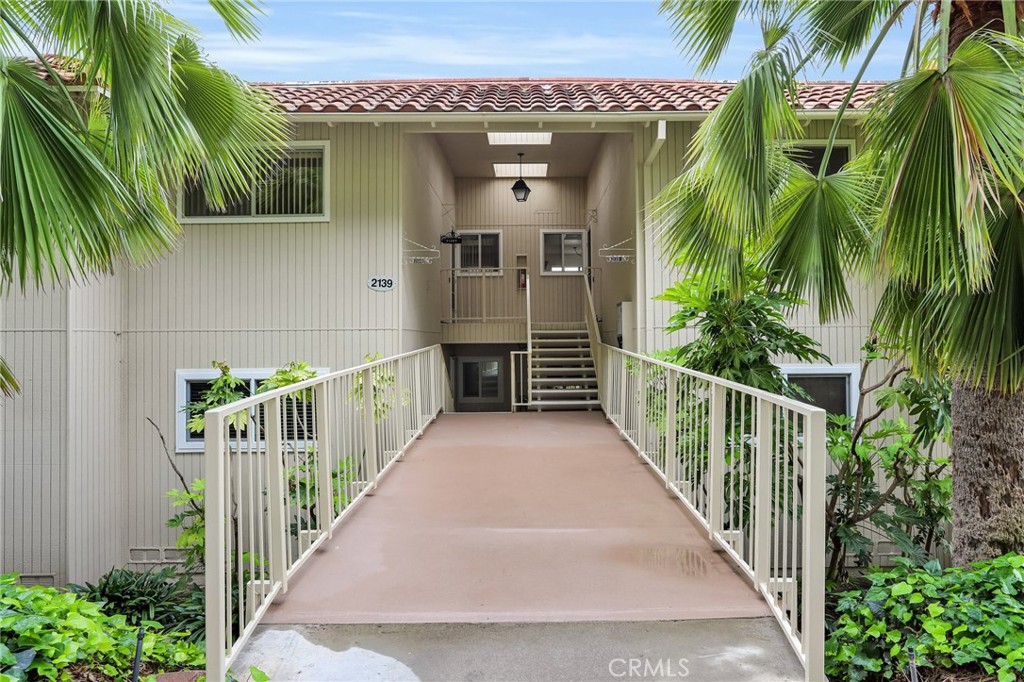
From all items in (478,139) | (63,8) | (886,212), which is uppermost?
(478,139)

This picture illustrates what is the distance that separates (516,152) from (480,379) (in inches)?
187

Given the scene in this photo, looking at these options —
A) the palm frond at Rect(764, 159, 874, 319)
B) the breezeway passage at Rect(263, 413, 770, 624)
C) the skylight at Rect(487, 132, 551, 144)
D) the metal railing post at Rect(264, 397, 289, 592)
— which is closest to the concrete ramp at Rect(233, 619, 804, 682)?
the breezeway passage at Rect(263, 413, 770, 624)

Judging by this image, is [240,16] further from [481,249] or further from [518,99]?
[481,249]

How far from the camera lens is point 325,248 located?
325 inches

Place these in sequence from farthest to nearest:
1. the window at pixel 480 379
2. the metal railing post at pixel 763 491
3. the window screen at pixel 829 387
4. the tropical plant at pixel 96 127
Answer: the window at pixel 480 379
the window screen at pixel 829 387
the tropical plant at pixel 96 127
the metal railing post at pixel 763 491

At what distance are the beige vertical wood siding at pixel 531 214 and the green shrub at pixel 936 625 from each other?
11.6 meters

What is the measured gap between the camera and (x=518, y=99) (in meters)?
8.06

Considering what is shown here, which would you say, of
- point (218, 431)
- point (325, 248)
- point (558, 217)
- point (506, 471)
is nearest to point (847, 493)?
point (506, 471)

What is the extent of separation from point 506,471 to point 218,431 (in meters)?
3.81

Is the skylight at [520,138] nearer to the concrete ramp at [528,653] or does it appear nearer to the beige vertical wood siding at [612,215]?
the beige vertical wood siding at [612,215]

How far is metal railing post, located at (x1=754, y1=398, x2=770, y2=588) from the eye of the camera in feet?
9.89

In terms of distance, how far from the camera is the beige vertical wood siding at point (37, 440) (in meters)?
7.14

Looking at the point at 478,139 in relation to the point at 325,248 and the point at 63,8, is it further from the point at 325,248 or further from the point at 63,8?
the point at 63,8

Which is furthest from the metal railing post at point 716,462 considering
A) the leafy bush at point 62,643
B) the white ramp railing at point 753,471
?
the leafy bush at point 62,643
